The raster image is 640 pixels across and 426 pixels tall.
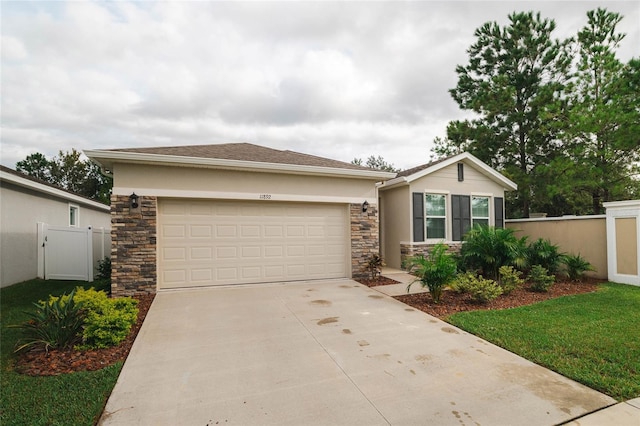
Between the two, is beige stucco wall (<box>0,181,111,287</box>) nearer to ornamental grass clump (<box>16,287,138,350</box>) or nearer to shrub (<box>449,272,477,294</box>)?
ornamental grass clump (<box>16,287,138,350</box>)

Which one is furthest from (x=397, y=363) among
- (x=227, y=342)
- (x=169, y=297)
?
(x=169, y=297)

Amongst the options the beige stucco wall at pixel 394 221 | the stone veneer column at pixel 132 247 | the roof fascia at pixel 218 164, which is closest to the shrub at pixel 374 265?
the beige stucco wall at pixel 394 221

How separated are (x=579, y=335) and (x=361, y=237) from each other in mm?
5295

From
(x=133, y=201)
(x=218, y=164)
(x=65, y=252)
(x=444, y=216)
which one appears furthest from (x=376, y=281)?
(x=65, y=252)

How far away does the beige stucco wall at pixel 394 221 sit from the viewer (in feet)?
34.2

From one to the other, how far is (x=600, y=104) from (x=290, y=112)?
1170 cm

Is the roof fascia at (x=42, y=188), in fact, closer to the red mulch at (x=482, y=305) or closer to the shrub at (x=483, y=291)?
the red mulch at (x=482, y=305)

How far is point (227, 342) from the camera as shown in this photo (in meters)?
4.27

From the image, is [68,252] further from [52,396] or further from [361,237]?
[361,237]

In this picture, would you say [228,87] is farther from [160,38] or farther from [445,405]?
[445,405]

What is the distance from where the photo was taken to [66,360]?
370 cm

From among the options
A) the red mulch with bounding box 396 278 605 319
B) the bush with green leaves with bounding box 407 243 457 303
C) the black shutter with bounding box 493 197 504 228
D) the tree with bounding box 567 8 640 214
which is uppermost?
the tree with bounding box 567 8 640 214

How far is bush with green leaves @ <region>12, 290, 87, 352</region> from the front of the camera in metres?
4.01

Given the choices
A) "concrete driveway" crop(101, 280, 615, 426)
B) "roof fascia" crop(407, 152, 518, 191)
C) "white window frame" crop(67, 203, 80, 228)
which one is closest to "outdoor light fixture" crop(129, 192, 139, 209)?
"concrete driveway" crop(101, 280, 615, 426)
